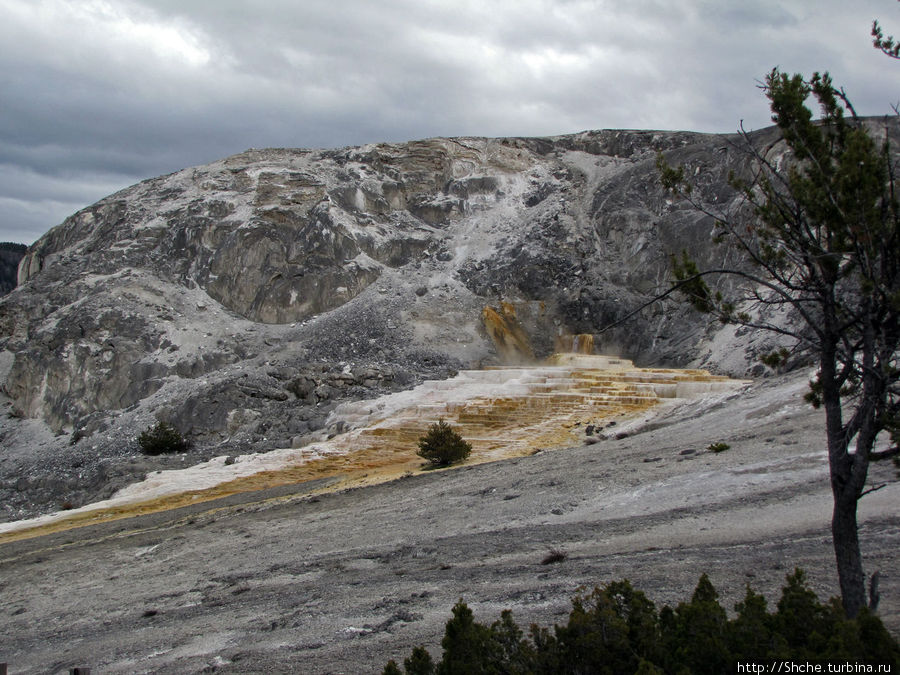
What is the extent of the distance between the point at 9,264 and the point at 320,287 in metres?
58.0

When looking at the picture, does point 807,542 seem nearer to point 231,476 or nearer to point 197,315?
point 231,476

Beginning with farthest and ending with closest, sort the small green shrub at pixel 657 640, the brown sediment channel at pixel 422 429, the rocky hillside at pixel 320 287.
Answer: the rocky hillside at pixel 320 287, the brown sediment channel at pixel 422 429, the small green shrub at pixel 657 640

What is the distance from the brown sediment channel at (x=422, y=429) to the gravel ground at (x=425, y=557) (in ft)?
10.8

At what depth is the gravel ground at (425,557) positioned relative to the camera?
6207 millimetres

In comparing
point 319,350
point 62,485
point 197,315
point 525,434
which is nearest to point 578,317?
point 319,350

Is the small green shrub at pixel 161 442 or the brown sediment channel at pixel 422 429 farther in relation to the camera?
the small green shrub at pixel 161 442

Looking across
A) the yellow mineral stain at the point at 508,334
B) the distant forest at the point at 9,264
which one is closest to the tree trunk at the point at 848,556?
the yellow mineral stain at the point at 508,334

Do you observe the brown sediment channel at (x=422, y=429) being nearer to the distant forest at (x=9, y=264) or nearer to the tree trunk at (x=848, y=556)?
the tree trunk at (x=848, y=556)

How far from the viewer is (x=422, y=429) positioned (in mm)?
22172

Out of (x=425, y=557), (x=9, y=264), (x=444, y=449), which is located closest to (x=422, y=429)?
(x=444, y=449)

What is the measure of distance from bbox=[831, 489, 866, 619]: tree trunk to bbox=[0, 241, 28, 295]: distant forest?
79.3 meters

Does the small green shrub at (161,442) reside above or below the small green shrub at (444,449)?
below

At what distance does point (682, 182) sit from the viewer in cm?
566

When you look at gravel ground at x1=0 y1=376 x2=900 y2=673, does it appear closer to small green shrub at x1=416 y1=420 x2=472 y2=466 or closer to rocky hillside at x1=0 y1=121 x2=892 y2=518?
small green shrub at x1=416 y1=420 x2=472 y2=466
